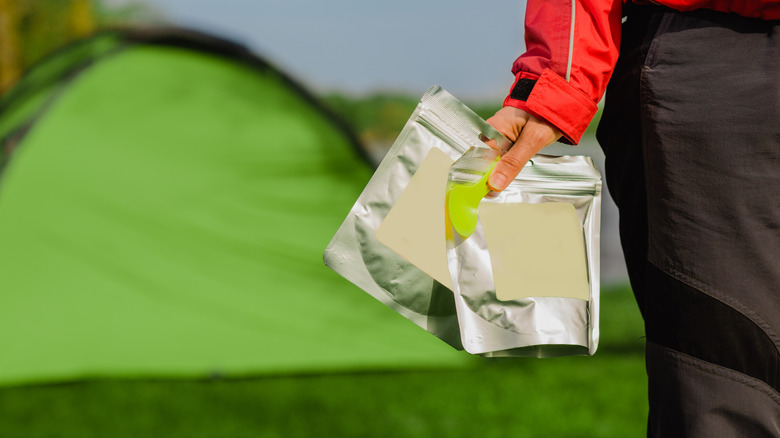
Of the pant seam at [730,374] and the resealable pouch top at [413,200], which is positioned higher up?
the resealable pouch top at [413,200]

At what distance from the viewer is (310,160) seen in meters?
1.97

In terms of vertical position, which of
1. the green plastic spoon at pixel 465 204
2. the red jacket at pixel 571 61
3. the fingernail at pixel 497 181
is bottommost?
the green plastic spoon at pixel 465 204

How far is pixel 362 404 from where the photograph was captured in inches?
69.8

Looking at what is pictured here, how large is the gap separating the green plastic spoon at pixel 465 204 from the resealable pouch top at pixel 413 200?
10 mm

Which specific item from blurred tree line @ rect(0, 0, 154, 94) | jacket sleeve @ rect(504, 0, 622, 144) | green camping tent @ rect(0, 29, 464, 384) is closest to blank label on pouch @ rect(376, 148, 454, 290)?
jacket sleeve @ rect(504, 0, 622, 144)

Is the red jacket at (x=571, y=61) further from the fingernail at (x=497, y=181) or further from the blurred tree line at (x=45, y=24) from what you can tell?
the blurred tree line at (x=45, y=24)

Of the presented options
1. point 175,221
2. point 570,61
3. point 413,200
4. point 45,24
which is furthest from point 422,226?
point 45,24

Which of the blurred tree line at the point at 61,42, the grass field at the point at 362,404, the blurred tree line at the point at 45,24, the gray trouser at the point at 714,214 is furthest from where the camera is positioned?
the blurred tree line at the point at 45,24

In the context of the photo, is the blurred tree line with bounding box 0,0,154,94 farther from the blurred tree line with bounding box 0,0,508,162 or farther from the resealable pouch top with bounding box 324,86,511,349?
the resealable pouch top with bounding box 324,86,511,349

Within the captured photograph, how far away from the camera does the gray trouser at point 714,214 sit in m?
0.58

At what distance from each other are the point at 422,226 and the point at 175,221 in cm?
137

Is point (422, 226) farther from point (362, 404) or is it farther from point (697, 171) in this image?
point (362, 404)

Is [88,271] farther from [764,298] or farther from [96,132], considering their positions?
[764,298]

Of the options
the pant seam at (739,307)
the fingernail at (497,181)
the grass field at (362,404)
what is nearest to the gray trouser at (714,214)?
the pant seam at (739,307)
